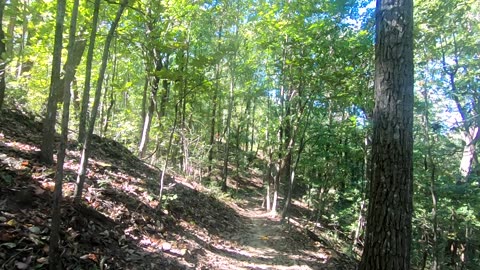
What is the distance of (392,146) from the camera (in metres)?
3.36

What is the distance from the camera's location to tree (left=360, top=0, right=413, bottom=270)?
3248 mm

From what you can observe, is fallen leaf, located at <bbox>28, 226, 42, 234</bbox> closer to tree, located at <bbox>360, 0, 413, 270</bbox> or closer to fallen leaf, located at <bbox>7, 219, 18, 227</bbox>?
fallen leaf, located at <bbox>7, 219, 18, 227</bbox>

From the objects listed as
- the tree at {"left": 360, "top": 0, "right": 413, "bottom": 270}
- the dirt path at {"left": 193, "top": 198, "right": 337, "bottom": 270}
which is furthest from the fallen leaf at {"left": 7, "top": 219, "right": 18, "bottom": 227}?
the tree at {"left": 360, "top": 0, "right": 413, "bottom": 270}

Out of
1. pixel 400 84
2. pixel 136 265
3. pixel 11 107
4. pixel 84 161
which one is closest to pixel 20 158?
pixel 84 161

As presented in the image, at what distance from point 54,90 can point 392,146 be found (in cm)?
482

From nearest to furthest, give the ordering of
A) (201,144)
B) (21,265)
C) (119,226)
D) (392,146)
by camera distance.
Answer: (21,265) → (392,146) → (119,226) → (201,144)

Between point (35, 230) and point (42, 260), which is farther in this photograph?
point (35, 230)

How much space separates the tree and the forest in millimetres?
13

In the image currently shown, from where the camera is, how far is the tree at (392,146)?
325 centimetres

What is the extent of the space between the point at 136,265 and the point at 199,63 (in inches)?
166

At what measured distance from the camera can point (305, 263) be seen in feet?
23.8

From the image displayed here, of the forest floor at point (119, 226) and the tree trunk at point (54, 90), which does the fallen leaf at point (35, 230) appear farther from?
the tree trunk at point (54, 90)

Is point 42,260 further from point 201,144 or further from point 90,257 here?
point 201,144

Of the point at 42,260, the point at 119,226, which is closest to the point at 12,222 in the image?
the point at 42,260
